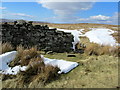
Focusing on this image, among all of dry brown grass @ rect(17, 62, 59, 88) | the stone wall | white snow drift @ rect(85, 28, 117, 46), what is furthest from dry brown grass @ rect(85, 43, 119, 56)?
dry brown grass @ rect(17, 62, 59, 88)

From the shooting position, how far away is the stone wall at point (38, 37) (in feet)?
27.1

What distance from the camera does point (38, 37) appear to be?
28.5 ft

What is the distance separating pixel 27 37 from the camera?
27.9ft

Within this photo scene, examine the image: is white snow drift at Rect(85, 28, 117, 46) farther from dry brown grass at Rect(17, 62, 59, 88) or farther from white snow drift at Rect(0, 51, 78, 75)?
dry brown grass at Rect(17, 62, 59, 88)

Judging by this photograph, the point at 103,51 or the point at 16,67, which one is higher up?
the point at 103,51

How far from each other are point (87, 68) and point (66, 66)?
741 mm

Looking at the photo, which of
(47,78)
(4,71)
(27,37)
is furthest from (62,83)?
(27,37)

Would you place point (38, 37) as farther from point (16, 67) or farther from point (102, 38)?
point (102, 38)

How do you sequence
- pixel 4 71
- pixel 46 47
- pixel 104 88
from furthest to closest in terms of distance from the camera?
pixel 46 47 < pixel 4 71 < pixel 104 88

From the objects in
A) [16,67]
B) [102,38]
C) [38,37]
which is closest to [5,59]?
[16,67]

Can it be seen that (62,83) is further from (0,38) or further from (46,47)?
(0,38)

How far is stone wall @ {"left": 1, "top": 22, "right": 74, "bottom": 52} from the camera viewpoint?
27.1ft

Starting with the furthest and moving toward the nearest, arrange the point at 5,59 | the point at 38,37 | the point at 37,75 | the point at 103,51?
the point at 38,37 → the point at 103,51 → the point at 5,59 → the point at 37,75

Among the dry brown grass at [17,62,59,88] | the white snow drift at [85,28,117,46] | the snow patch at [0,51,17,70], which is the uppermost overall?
the white snow drift at [85,28,117,46]
